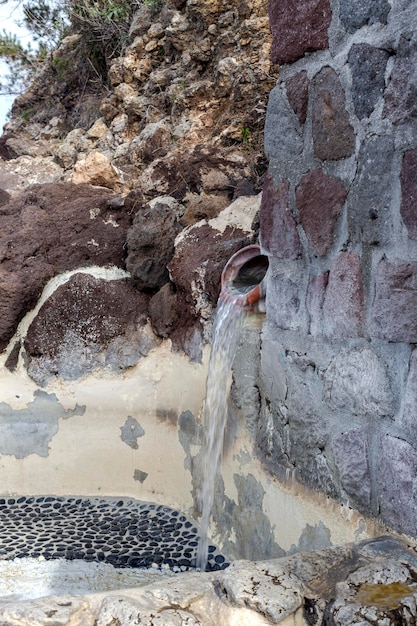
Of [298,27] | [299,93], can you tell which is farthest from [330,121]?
[298,27]

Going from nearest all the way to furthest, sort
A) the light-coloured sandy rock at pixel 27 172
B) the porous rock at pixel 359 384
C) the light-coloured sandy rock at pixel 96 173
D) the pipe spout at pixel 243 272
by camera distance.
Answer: the porous rock at pixel 359 384 → the pipe spout at pixel 243 272 → the light-coloured sandy rock at pixel 96 173 → the light-coloured sandy rock at pixel 27 172

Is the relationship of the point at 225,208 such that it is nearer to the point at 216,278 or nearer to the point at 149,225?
the point at 149,225

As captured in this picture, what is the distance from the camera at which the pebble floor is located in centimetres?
244

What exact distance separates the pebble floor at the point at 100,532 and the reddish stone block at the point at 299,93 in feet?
5.08

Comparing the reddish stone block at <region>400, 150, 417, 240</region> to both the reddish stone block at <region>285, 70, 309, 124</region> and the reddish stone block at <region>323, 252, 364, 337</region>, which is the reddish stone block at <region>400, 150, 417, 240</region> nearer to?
the reddish stone block at <region>323, 252, 364, 337</region>

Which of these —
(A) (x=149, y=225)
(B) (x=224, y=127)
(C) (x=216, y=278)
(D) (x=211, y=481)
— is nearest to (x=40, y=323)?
(A) (x=149, y=225)

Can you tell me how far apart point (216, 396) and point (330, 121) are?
3.68ft

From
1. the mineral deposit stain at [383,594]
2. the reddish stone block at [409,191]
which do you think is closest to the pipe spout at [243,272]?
the reddish stone block at [409,191]

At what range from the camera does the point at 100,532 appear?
2.64 m

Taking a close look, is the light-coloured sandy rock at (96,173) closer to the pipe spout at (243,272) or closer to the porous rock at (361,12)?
the pipe spout at (243,272)

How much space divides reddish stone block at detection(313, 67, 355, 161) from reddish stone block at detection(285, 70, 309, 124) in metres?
0.04

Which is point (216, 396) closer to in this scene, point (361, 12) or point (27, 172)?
point (361, 12)

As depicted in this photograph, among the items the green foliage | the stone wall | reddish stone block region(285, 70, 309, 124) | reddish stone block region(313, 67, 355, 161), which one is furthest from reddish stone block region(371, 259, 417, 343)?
the green foliage

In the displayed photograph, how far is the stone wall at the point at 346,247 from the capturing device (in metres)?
1.44
